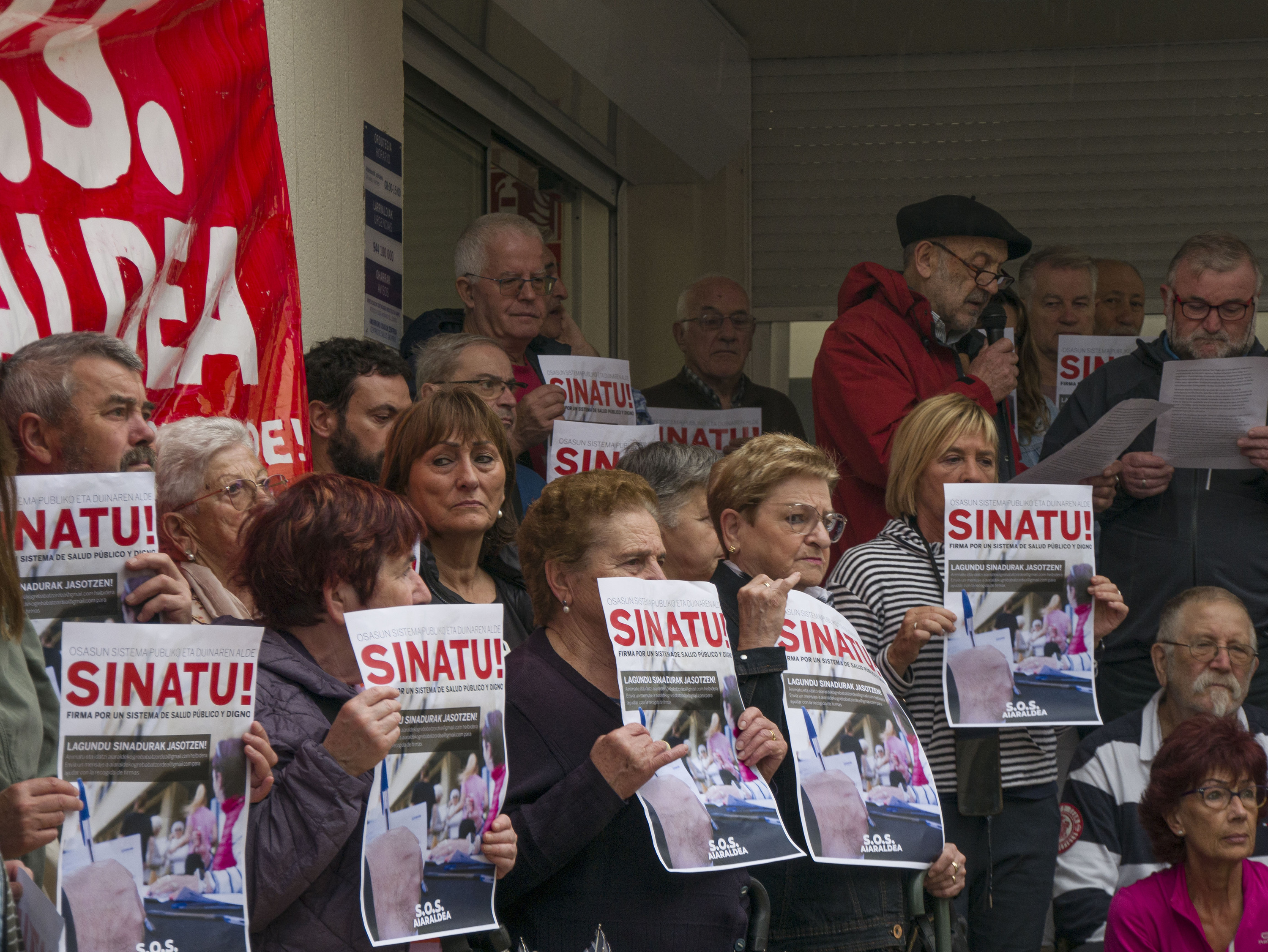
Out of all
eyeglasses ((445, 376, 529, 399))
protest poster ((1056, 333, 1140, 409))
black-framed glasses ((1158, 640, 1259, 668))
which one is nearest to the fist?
black-framed glasses ((1158, 640, 1259, 668))

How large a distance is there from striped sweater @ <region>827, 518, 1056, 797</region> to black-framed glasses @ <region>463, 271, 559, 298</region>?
1642 millimetres

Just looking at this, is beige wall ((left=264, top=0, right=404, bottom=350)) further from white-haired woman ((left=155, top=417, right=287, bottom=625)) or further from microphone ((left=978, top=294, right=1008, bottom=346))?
microphone ((left=978, top=294, right=1008, bottom=346))

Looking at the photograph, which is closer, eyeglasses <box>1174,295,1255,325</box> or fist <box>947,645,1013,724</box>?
fist <box>947,645,1013,724</box>

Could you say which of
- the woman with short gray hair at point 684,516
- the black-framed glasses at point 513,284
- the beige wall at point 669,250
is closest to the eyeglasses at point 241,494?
the woman with short gray hair at point 684,516

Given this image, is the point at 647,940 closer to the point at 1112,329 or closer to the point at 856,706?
the point at 856,706

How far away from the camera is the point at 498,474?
12.6 feet

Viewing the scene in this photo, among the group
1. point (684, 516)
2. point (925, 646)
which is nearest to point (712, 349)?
point (684, 516)

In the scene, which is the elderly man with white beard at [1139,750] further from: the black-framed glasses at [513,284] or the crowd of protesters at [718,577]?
the black-framed glasses at [513,284]

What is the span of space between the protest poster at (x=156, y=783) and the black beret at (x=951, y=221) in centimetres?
342

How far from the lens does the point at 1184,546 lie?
5086mm

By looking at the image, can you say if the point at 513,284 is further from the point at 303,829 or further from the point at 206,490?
the point at 303,829

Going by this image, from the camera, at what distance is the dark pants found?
3961 millimetres

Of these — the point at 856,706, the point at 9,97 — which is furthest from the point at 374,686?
the point at 9,97

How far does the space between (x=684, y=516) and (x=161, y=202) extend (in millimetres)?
1509
